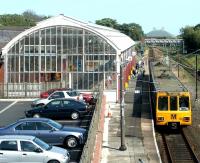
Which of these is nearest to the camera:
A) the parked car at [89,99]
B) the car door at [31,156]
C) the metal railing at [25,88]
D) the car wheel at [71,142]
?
the car door at [31,156]

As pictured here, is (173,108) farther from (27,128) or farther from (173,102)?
(27,128)

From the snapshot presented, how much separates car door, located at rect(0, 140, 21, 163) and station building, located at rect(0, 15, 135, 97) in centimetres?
2624

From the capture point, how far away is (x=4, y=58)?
4700 centimetres

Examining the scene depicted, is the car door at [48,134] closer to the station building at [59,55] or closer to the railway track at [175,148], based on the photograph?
the railway track at [175,148]

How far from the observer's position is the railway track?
86.5ft

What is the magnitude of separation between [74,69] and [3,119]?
41.0 ft

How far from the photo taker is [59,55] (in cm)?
4712

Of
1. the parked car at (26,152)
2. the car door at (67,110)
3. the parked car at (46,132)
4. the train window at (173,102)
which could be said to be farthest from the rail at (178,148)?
the parked car at (26,152)

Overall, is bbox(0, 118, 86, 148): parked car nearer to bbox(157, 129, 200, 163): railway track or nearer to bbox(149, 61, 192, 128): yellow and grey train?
bbox(157, 129, 200, 163): railway track

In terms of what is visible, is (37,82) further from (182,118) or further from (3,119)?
(182,118)

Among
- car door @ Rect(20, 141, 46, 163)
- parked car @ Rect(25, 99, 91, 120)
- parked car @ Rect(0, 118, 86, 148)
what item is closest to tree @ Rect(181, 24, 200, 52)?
parked car @ Rect(25, 99, 91, 120)

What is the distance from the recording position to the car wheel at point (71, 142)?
81.3ft

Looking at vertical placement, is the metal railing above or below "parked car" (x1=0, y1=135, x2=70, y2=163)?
above

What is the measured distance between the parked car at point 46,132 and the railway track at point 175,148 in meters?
4.66
